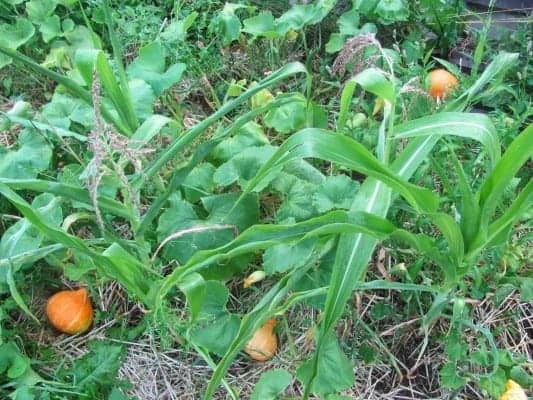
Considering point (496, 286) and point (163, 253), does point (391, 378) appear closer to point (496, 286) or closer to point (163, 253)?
point (496, 286)

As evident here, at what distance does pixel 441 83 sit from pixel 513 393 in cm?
83

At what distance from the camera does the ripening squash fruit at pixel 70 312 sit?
5.34 ft

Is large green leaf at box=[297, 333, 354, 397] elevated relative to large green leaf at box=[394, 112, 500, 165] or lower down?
lower down

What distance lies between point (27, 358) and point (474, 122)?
3.34 feet

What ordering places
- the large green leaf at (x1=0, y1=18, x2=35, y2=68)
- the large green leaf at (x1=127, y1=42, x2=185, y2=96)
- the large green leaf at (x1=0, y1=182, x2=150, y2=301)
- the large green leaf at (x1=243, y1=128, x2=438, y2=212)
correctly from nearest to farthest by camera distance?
the large green leaf at (x1=243, y1=128, x2=438, y2=212) < the large green leaf at (x1=0, y1=182, x2=150, y2=301) < the large green leaf at (x1=127, y1=42, x2=185, y2=96) < the large green leaf at (x1=0, y1=18, x2=35, y2=68)

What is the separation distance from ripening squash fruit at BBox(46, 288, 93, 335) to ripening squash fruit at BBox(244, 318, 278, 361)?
14.9 inches

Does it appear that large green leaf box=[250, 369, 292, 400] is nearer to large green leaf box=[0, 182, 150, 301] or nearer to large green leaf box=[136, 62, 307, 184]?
large green leaf box=[0, 182, 150, 301]

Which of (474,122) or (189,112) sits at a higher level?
(474,122)

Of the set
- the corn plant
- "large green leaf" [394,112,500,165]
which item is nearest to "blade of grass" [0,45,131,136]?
the corn plant

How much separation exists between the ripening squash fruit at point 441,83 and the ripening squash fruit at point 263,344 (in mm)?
756

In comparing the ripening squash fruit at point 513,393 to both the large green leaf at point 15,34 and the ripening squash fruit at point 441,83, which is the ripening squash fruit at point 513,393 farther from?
the large green leaf at point 15,34

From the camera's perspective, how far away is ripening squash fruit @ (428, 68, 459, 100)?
189cm

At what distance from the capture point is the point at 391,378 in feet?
5.11

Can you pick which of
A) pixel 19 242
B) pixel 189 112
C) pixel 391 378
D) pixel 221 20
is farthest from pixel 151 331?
pixel 221 20
